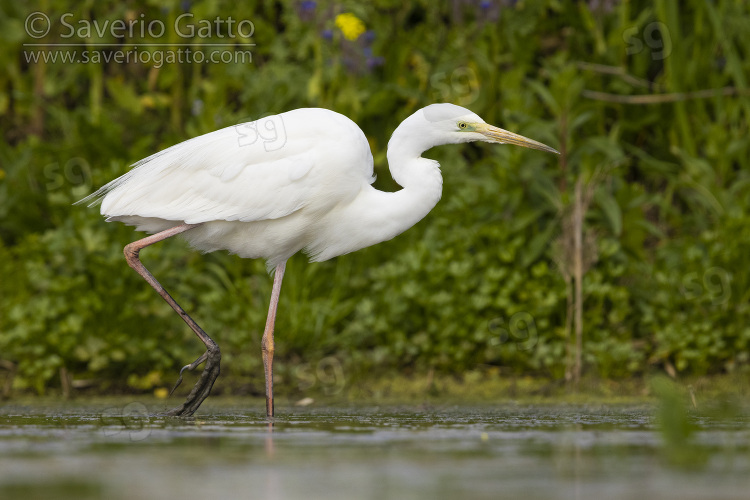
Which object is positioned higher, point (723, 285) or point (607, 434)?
point (723, 285)

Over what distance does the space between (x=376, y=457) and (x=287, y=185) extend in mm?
2492

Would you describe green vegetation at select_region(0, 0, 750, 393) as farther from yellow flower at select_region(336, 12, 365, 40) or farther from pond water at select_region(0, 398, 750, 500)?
pond water at select_region(0, 398, 750, 500)

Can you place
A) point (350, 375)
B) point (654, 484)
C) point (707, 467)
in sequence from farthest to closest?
1. point (350, 375)
2. point (707, 467)
3. point (654, 484)

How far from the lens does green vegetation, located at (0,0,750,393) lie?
22.3 feet

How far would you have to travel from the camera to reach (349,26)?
7.75 meters

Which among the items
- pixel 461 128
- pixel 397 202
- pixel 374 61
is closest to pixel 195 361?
pixel 397 202

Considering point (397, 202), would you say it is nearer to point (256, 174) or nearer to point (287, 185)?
point (287, 185)

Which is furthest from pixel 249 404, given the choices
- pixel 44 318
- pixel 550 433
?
pixel 550 433

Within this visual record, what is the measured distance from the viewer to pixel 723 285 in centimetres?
678

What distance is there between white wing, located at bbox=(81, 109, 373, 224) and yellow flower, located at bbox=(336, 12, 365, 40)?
201 centimetres

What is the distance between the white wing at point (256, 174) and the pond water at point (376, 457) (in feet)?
3.91

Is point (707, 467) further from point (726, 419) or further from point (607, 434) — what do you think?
point (726, 419)

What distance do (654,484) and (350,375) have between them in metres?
4.05

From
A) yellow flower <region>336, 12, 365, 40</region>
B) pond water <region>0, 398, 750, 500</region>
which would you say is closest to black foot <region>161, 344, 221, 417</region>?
pond water <region>0, 398, 750, 500</region>
